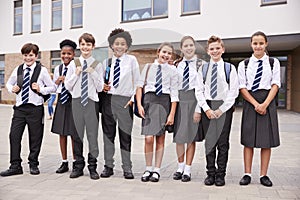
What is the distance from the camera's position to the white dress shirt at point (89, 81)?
3359 millimetres

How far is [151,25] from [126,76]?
518 centimetres

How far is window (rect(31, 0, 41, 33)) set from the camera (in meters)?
3.62

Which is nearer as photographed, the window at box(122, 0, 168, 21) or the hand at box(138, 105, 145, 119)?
the hand at box(138, 105, 145, 119)

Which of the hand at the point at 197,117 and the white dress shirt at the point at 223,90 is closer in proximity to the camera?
the white dress shirt at the point at 223,90

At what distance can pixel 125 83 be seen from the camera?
342 centimetres

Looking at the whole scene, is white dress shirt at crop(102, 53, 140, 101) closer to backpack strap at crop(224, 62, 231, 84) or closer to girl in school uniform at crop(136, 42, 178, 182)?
girl in school uniform at crop(136, 42, 178, 182)

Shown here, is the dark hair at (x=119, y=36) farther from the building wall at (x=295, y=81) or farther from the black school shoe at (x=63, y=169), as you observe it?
the building wall at (x=295, y=81)

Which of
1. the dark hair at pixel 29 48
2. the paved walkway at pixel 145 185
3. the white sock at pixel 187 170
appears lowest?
the paved walkway at pixel 145 185

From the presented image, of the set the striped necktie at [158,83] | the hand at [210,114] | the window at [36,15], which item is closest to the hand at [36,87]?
the window at [36,15]

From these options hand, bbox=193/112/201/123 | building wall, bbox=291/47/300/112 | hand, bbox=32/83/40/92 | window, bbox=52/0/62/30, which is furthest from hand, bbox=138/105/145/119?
building wall, bbox=291/47/300/112

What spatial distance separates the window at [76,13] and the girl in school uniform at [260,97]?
6.03ft

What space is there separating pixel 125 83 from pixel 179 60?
0.60 m

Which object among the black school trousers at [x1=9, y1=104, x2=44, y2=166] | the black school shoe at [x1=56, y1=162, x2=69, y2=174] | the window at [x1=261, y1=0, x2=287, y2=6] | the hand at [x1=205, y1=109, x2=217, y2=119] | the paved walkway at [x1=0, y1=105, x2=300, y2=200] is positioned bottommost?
the paved walkway at [x1=0, y1=105, x2=300, y2=200]

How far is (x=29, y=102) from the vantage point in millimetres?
3566
